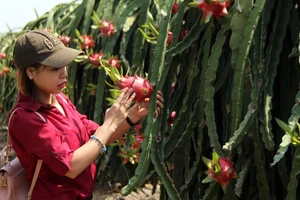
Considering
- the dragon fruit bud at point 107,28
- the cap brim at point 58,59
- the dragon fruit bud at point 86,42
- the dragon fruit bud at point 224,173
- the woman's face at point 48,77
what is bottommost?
the dragon fruit bud at point 224,173

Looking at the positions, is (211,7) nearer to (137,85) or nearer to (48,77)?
(137,85)

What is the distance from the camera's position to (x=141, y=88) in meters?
2.23

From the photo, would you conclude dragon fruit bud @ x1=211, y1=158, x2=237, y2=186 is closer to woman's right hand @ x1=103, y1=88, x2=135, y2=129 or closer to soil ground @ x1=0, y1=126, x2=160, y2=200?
woman's right hand @ x1=103, y1=88, x2=135, y2=129

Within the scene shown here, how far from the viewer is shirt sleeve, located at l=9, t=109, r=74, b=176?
2047 mm

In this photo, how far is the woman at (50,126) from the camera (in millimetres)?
2064

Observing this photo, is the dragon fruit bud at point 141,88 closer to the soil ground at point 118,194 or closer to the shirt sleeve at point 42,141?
the shirt sleeve at point 42,141

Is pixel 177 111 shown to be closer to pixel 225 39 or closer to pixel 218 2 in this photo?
pixel 225 39

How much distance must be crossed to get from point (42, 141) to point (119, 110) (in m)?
0.32

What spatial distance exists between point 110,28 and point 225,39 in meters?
1.30

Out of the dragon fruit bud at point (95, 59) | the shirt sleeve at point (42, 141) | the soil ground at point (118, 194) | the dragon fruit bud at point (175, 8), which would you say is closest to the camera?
the shirt sleeve at point (42, 141)

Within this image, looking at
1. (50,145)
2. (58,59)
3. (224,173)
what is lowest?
(224,173)

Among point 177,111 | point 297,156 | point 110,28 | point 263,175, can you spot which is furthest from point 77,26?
point 297,156

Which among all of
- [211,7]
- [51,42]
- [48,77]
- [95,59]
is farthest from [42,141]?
[95,59]

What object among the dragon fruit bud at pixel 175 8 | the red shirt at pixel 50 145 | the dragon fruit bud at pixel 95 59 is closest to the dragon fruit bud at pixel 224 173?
the red shirt at pixel 50 145
